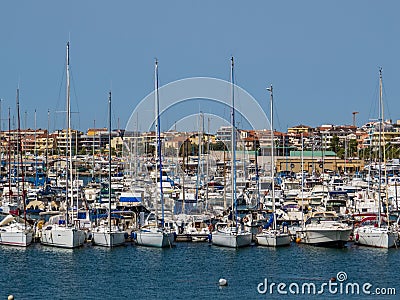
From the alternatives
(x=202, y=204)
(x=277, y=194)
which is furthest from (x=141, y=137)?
(x=202, y=204)

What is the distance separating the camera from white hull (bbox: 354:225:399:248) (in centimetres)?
3362

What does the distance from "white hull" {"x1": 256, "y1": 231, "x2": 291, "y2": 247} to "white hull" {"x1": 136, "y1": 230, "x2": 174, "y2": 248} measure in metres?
3.24

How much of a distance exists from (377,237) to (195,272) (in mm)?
7596

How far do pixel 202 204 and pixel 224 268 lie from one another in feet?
42.2

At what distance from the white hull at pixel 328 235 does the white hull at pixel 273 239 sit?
0.88 m

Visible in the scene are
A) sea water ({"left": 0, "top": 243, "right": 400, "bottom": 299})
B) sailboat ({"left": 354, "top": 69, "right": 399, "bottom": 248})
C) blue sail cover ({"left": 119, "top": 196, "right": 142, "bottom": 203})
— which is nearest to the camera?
sea water ({"left": 0, "top": 243, "right": 400, "bottom": 299})

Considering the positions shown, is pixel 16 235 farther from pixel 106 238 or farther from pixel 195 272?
pixel 195 272

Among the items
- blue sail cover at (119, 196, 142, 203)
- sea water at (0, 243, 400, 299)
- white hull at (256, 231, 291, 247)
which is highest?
blue sail cover at (119, 196, 142, 203)

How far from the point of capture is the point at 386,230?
3400 centimetres

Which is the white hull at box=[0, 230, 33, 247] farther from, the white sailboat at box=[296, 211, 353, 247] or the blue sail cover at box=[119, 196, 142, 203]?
the blue sail cover at box=[119, 196, 142, 203]

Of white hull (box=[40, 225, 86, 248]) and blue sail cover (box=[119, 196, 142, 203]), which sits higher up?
blue sail cover (box=[119, 196, 142, 203])

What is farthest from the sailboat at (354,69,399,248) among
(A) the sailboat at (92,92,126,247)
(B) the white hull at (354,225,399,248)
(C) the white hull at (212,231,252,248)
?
(A) the sailboat at (92,92,126,247)

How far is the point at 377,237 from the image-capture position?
33.8 metres

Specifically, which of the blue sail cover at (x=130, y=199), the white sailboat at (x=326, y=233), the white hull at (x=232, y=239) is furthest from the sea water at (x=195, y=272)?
the blue sail cover at (x=130, y=199)
